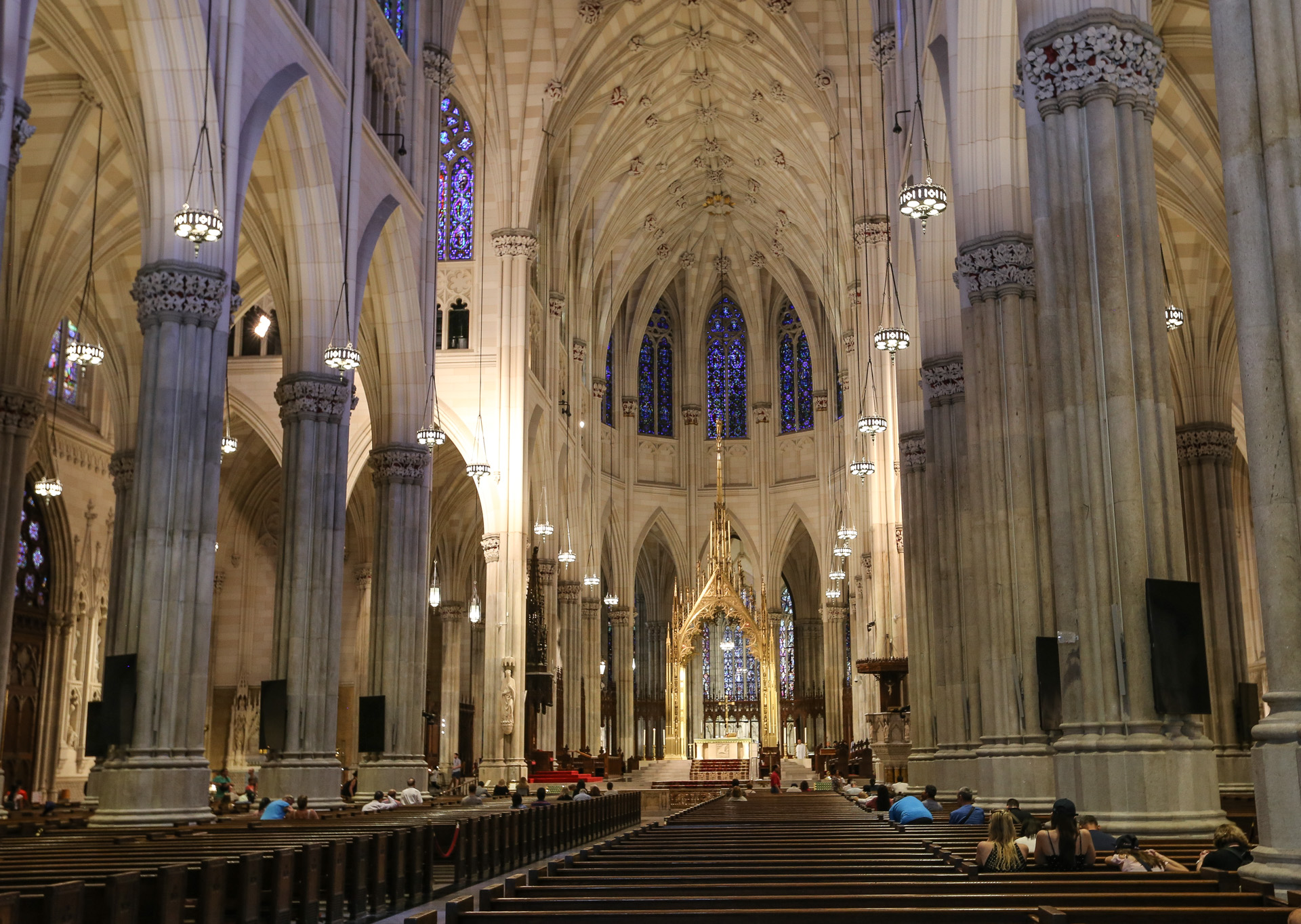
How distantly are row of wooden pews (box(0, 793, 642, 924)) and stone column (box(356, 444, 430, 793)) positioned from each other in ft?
25.8

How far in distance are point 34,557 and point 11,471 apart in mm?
8401

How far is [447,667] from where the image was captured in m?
45.8

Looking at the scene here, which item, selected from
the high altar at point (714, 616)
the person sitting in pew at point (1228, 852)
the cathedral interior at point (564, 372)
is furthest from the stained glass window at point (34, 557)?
the person sitting in pew at point (1228, 852)

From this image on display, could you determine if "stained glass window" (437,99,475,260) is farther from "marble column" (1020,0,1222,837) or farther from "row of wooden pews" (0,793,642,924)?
"marble column" (1020,0,1222,837)

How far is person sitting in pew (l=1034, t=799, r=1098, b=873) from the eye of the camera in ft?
26.3

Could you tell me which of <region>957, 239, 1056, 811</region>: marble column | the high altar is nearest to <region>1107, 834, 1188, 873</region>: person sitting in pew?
<region>957, 239, 1056, 811</region>: marble column

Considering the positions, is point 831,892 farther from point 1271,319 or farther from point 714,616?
point 714,616

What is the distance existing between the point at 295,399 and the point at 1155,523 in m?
15.1

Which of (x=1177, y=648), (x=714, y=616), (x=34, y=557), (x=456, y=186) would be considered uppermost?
(x=456, y=186)

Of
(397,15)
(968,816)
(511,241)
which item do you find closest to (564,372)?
(511,241)

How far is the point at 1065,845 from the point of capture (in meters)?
8.04

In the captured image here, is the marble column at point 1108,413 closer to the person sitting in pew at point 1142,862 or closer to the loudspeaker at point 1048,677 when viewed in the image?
the loudspeaker at point 1048,677

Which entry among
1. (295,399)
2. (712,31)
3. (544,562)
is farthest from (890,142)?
(544,562)

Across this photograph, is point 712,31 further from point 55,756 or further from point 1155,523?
point 1155,523
